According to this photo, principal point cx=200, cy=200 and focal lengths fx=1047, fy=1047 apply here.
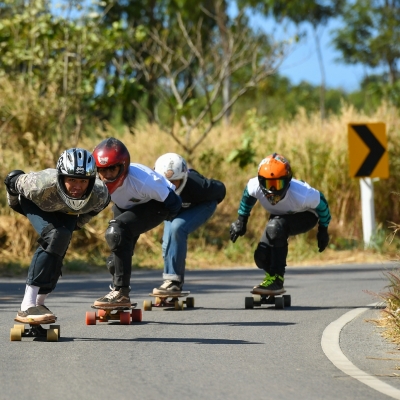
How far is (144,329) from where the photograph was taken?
29.2ft

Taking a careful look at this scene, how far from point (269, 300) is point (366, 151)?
25.7 ft

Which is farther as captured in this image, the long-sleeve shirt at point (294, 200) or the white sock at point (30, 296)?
the long-sleeve shirt at point (294, 200)

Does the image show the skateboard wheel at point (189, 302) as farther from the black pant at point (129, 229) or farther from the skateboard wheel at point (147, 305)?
the black pant at point (129, 229)

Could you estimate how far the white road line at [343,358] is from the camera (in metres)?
6.16

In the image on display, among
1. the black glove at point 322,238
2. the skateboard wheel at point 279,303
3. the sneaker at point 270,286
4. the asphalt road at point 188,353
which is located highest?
the black glove at point 322,238

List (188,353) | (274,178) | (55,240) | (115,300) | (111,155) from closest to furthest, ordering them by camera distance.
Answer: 1. (188,353)
2. (55,240)
3. (111,155)
4. (115,300)
5. (274,178)

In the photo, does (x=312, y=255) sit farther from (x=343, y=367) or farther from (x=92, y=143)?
(x=343, y=367)


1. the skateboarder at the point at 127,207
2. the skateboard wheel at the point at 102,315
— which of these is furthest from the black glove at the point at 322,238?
the skateboard wheel at the point at 102,315

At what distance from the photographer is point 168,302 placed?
10.7m

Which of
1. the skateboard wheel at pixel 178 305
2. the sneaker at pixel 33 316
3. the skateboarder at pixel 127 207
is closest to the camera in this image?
the sneaker at pixel 33 316

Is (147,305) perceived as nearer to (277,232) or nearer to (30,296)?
(277,232)

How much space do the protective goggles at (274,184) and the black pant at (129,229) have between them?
1346mm

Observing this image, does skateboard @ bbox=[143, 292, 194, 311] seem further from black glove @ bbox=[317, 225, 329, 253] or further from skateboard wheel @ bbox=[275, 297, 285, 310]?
black glove @ bbox=[317, 225, 329, 253]

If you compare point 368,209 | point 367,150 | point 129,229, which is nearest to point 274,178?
point 129,229
